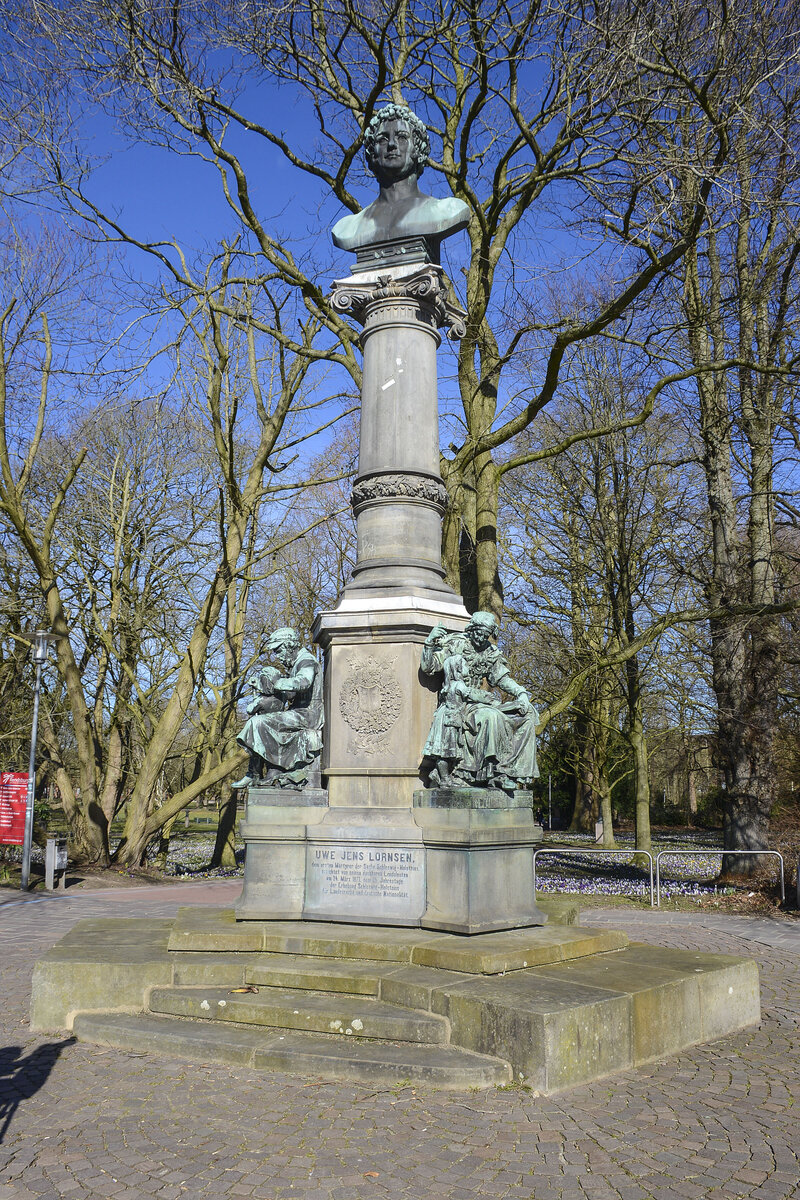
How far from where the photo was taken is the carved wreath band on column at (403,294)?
823cm

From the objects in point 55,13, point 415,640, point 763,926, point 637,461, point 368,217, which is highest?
point 55,13

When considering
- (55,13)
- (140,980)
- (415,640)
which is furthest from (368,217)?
(140,980)

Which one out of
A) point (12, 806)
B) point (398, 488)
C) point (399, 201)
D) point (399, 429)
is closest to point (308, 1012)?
point (398, 488)

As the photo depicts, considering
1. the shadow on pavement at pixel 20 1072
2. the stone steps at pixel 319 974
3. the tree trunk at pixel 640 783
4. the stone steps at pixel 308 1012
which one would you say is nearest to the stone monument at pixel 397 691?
the stone steps at pixel 319 974

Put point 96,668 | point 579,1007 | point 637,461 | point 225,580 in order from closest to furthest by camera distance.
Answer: point 579,1007, point 225,580, point 637,461, point 96,668

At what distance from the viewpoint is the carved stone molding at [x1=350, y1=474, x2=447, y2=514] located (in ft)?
26.4

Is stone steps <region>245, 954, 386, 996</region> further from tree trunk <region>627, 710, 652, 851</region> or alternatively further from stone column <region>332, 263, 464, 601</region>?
tree trunk <region>627, 710, 652, 851</region>

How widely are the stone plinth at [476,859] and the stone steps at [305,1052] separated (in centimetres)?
153

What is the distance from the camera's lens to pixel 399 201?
866 cm

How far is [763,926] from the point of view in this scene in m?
11.9

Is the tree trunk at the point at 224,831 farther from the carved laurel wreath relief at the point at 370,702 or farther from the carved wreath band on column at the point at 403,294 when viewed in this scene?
the carved wreath band on column at the point at 403,294

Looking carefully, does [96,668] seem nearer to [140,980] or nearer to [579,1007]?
[140,980]

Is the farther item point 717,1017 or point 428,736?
point 428,736

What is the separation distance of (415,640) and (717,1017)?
3424mm
